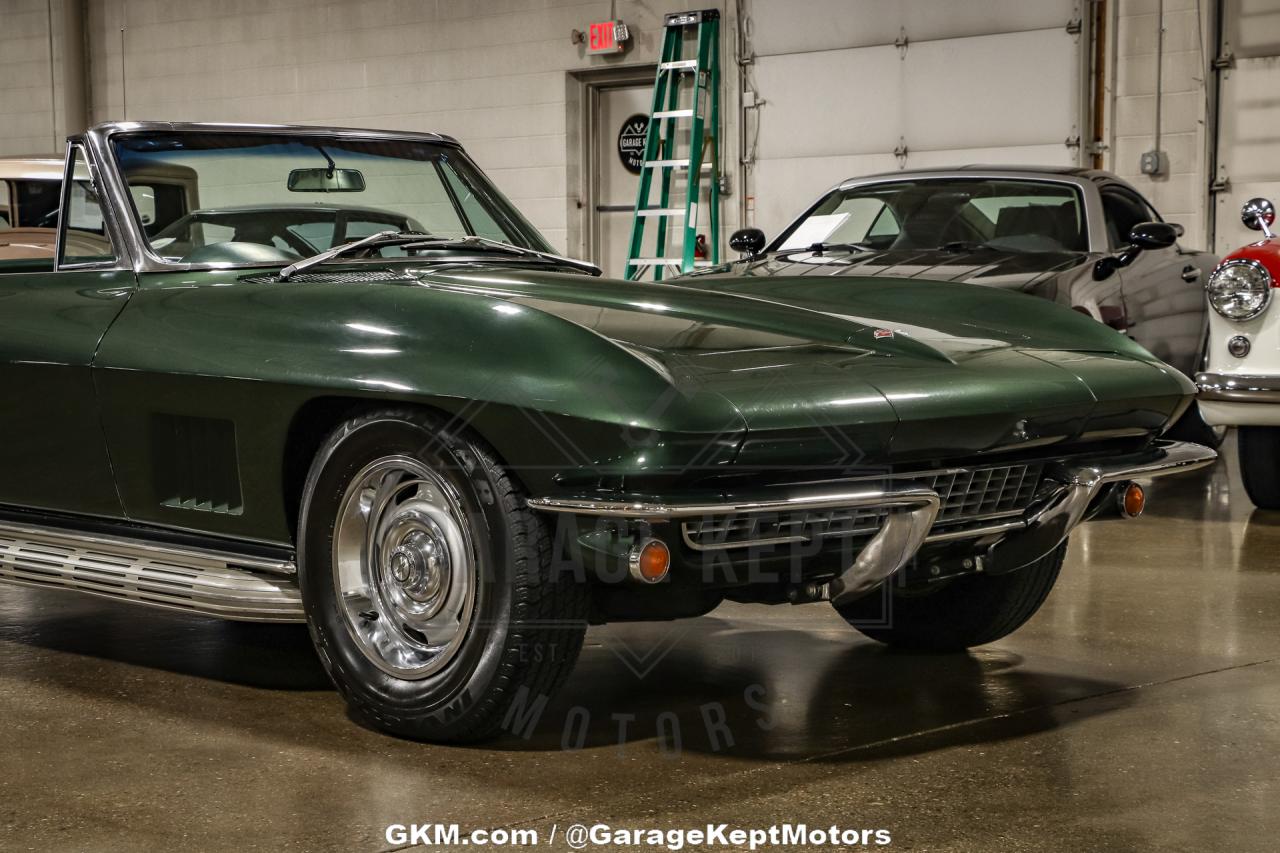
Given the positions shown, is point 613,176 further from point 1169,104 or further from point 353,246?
point 353,246

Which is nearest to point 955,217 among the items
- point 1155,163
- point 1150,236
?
point 1150,236

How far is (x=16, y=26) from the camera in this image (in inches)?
683

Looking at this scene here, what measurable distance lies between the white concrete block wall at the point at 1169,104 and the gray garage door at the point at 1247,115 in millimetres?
141

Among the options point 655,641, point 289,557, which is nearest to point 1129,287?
point 655,641

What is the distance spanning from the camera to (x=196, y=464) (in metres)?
3.54

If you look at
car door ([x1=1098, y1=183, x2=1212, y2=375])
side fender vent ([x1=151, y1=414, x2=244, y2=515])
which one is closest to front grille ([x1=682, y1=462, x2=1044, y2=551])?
side fender vent ([x1=151, y1=414, x2=244, y2=515])

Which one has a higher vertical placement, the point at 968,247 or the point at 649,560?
the point at 968,247

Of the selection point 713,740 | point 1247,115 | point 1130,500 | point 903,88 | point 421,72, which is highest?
point 421,72

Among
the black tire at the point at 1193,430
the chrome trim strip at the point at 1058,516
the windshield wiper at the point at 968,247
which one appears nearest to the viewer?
the chrome trim strip at the point at 1058,516

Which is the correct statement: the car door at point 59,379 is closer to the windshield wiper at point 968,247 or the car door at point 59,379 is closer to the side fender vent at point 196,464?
the side fender vent at point 196,464

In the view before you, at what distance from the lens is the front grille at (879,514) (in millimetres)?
2852

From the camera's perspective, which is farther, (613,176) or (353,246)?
(613,176)

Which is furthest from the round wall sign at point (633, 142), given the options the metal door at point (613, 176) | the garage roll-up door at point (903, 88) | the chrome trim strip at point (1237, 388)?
the chrome trim strip at point (1237, 388)

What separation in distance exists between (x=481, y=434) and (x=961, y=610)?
1.58m
